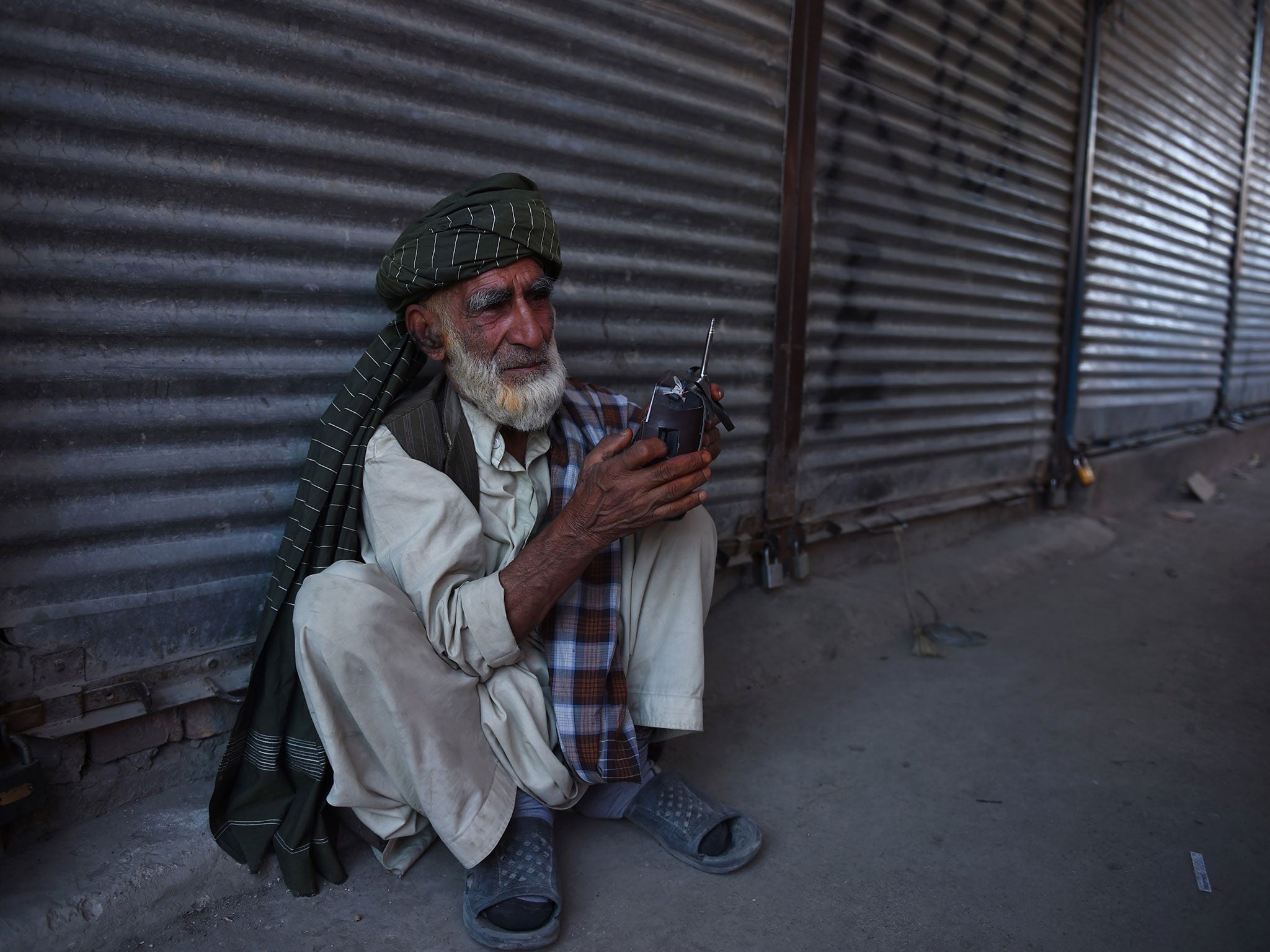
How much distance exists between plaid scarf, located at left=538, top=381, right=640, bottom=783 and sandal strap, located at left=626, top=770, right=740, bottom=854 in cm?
11

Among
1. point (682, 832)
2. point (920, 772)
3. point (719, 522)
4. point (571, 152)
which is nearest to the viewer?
point (682, 832)

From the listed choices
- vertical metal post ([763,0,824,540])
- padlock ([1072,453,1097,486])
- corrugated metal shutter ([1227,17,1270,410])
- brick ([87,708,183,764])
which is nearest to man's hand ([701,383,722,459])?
vertical metal post ([763,0,824,540])

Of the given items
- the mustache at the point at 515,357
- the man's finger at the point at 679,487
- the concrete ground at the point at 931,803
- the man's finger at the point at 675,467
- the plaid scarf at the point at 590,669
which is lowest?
the concrete ground at the point at 931,803

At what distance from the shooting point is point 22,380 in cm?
164

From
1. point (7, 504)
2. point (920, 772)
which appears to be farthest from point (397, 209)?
point (920, 772)

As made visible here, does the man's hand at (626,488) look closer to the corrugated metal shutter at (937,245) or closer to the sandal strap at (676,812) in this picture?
the sandal strap at (676,812)

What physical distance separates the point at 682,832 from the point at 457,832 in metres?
0.49

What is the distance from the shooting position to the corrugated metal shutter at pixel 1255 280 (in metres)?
7.34

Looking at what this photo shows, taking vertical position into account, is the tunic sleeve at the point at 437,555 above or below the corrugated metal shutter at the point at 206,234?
below

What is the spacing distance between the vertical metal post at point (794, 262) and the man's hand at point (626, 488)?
1571 mm

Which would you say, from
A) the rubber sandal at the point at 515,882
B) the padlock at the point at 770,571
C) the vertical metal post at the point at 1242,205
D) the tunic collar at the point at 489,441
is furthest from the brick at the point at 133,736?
the vertical metal post at the point at 1242,205

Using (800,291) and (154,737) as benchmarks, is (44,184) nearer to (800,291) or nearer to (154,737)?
(154,737)

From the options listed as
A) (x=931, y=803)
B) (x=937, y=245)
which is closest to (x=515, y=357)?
(x=931, y=803)

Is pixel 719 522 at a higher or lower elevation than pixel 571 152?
lower
